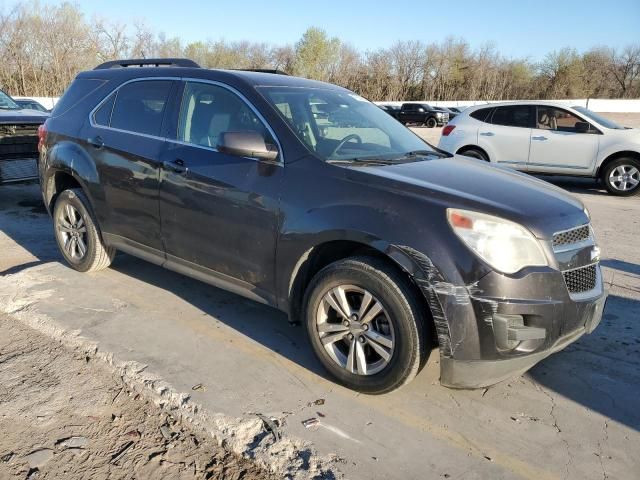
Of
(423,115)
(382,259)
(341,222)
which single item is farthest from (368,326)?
(423,115)

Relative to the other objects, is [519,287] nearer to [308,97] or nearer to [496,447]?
[496,447]

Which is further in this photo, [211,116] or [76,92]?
[76,92]

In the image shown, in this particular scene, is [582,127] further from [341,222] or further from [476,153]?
[341,222]

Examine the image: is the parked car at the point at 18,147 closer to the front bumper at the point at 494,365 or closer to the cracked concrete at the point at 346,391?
the cracked concrete at the point at 346,391

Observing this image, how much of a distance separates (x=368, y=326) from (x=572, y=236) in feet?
4.13

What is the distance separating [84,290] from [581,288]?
3898mm

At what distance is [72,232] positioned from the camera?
5055 mm

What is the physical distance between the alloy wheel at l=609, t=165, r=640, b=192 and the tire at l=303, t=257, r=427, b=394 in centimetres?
887

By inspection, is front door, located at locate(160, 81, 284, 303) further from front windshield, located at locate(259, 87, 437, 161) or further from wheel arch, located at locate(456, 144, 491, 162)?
wheel arch, located at locate(456, 144, 491, 162)

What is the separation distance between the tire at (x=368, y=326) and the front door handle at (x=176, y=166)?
4.40 ft

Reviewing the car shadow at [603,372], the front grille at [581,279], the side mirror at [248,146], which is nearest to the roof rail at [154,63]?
the side mirror at [248,146]

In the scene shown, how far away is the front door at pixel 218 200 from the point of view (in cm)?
344

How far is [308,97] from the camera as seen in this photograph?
158 inches

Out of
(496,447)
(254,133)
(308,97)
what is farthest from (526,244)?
(308,97)
